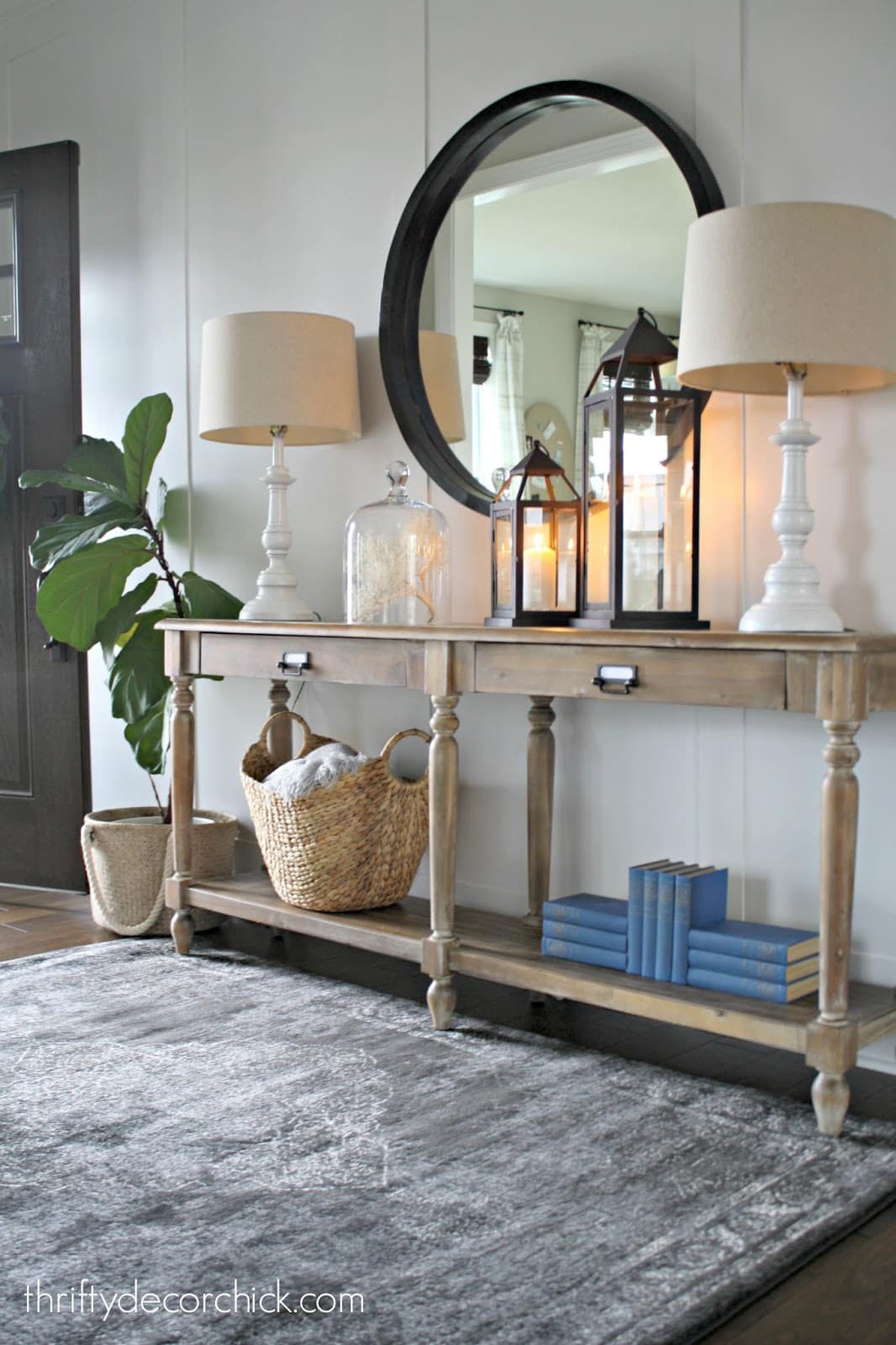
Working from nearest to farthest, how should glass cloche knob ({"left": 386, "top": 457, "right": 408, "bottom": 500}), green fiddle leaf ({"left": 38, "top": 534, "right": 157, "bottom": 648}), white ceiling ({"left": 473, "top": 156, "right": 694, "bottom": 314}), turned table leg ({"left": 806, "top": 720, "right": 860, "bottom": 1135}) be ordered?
1. turned table leg ({"left": 806, "top": 720, "right": 860, "bottom": 1135})
2. white ceiling ({"left": 473, "top": 156, "right": 694, "bottom": 314})
3. glass cloche knob ({"left": 386, "top": 457, "right": 408, "bottom": 500})
4. green fiddle leaf ({"left": 38, "top": 534, "right": 157, "bottom": 648})

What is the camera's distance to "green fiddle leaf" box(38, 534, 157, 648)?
3402 mm

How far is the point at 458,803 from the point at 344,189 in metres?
1.56

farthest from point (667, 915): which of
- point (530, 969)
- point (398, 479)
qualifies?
point (398, 479)

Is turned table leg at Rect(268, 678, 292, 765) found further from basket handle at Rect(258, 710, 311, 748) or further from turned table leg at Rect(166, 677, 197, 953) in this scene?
turned table leg at Rect(166, 677, 197, 953)

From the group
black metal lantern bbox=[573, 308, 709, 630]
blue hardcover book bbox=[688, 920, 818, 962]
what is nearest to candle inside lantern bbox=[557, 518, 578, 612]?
black metal lantern bbox=[573, 308, 709, 630]

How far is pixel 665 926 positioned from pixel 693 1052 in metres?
0.30

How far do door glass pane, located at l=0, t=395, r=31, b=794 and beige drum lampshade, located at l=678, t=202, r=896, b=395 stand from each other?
250cm

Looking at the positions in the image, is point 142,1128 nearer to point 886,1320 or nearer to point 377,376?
point 886,1320

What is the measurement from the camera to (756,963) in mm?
2242

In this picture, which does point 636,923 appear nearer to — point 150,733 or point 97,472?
point 150,733

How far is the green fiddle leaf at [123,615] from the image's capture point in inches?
137

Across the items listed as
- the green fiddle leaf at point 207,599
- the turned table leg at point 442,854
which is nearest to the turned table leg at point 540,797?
the turned table leg at point 442,854

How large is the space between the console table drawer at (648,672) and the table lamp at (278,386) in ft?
2.83

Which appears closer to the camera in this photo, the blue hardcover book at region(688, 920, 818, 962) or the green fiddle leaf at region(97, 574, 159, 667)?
the blue hardcover book at region(688, 920, 818, 962)
